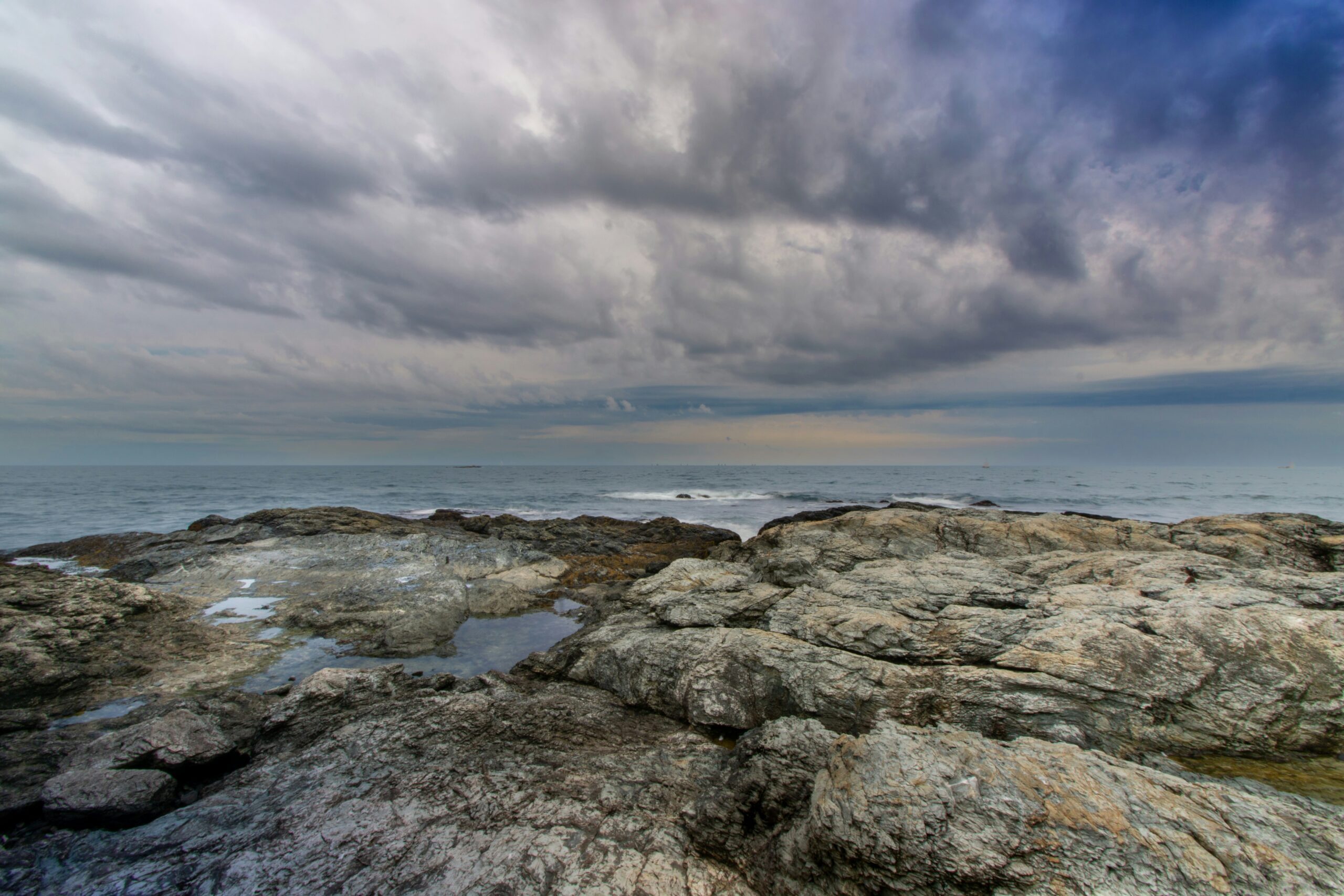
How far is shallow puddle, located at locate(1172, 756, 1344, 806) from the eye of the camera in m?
4.93

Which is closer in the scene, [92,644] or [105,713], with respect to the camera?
[105,713]

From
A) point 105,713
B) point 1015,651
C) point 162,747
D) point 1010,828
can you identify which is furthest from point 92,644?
point 1015,651

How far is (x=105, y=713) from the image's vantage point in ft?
28.9

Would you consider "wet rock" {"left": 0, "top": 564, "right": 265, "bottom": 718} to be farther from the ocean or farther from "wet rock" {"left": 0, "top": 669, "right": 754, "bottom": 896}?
the ocean

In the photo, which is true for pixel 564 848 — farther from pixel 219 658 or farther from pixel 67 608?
pixel 67 608

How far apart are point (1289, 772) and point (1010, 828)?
3.96 metres

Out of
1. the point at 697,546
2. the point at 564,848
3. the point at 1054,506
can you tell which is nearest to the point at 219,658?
the point at 564,848

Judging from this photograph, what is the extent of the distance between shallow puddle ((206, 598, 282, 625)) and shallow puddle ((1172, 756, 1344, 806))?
19.0 metres

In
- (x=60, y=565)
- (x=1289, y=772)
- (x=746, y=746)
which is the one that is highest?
(x=1289, y=772)

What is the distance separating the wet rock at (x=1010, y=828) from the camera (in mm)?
3678

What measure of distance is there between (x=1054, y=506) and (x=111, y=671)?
65.4m

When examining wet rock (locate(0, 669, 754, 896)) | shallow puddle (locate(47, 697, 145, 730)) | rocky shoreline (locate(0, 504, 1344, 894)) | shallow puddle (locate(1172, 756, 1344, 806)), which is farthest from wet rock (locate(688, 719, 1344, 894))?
shallow puddle (locate(47, 697, 145, 730))

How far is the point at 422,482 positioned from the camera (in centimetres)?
10356

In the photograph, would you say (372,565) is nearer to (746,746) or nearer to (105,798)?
(105,798)
